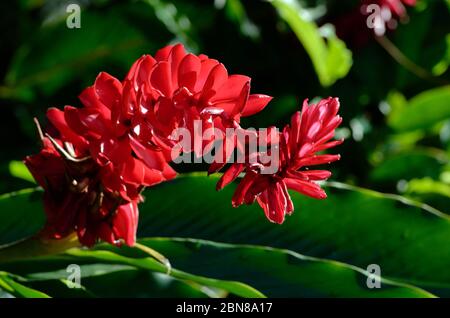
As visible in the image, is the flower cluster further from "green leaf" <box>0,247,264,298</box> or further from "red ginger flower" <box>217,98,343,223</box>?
"green leaf" <box>0,247,264,298</box>

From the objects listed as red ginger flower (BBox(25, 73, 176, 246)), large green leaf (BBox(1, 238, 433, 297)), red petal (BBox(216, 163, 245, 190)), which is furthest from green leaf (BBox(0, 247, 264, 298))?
red petal (BBox(216, 163, 245, 190))

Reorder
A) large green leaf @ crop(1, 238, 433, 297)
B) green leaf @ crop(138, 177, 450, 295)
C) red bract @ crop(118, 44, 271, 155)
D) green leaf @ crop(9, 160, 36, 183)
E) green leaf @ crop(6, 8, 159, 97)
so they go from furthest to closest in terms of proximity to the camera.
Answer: green leaf @ crop(6, 8, 159, 97), green leaf @ crop(9, 160, 36, 183), green leaf @ crop(138, 177, 450, 295), large green leaf @ crop(1, 238, 433, 297), red bract @ crop(118, 44, 271, 155)

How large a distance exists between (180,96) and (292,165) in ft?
0.40

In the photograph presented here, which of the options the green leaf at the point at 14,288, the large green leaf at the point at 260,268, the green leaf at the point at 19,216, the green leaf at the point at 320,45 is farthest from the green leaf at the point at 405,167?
the green leaf at the point at 14,288

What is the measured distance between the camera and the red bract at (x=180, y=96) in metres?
0.73

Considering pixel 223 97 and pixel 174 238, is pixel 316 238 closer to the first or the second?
pixel 174 238

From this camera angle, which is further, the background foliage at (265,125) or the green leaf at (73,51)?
the green leaf at (73,51)

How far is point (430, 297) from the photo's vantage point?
97 centimetres

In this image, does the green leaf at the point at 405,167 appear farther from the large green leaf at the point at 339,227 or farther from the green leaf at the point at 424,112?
the large green leaf at the point at 339,227

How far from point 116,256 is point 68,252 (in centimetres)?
5

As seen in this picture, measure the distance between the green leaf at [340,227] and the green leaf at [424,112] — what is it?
54cm

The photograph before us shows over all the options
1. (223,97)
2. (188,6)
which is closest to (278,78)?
(188,6)

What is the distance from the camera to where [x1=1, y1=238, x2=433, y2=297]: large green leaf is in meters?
0.99

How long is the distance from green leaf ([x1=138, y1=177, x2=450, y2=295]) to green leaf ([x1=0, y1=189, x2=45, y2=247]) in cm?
14
